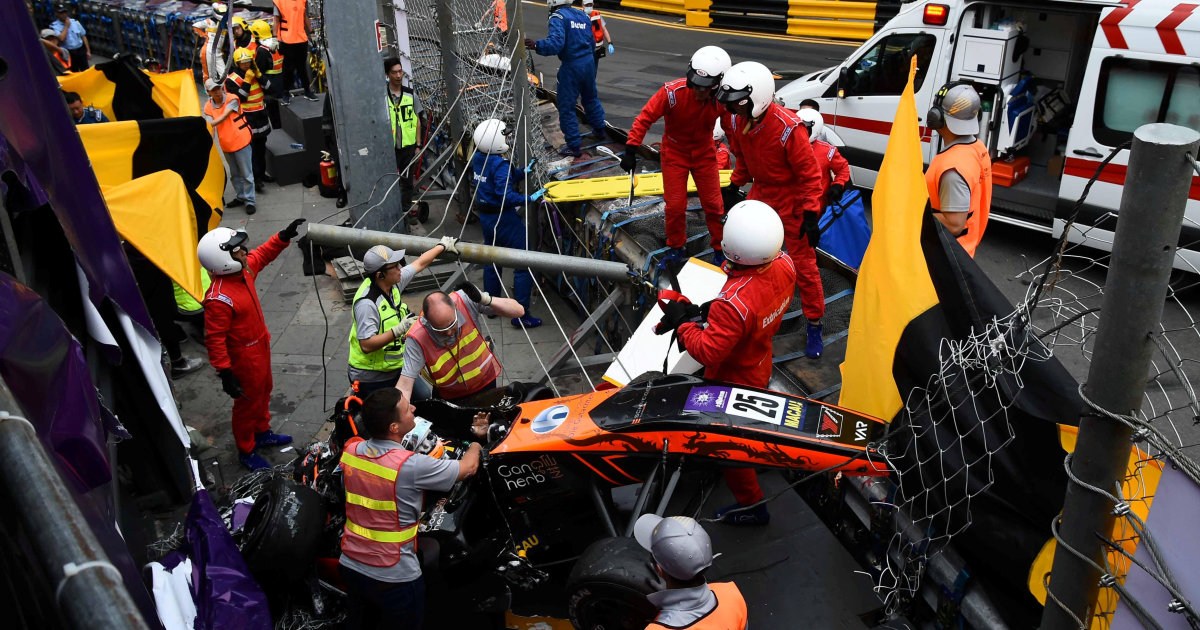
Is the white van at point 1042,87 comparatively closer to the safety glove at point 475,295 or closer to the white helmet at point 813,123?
the white helmet at point 813,123

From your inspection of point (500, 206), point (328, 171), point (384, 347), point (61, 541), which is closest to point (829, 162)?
point (500, 206)

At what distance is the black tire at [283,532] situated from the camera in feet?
15.4

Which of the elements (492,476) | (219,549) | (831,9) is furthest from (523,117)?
(831,9)

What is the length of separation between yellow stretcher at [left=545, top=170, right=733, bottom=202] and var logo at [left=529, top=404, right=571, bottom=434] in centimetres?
373

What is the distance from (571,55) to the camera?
9.74m

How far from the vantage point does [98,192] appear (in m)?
4.95

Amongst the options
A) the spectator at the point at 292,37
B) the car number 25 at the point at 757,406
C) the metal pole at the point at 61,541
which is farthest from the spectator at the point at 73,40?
the metal pole at the point at 61,541

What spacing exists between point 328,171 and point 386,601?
8020 millimetres

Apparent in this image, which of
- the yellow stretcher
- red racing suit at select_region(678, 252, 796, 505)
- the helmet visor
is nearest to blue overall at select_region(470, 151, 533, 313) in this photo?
the yellow stretcher

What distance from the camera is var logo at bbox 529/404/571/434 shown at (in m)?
4.87

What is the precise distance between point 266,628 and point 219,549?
47 centimetres

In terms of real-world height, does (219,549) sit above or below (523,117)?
below

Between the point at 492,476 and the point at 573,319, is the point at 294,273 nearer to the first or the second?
the point at 573,319

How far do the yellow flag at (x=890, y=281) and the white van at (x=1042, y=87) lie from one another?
375 cm
